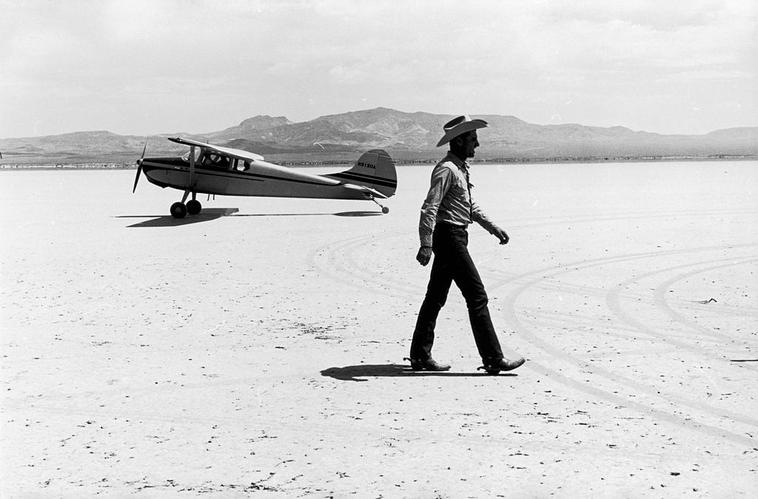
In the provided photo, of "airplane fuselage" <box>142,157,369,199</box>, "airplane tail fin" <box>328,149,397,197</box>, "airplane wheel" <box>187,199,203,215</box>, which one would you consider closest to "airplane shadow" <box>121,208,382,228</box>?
"airplane wheel" <box>187,199,203,215</box>

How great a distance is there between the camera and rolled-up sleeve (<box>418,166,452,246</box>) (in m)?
6.74

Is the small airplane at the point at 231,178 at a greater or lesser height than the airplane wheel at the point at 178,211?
greater

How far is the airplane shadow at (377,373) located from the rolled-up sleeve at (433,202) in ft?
4.06

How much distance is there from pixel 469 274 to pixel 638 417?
6.16ft

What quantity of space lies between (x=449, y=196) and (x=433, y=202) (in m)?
0.24

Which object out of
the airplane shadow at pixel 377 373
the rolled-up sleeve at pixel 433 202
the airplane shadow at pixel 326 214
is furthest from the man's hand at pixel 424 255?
the airplane shadow at pixel 326 214

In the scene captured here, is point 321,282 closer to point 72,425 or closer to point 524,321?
point 524,321

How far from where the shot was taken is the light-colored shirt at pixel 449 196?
6.84 m

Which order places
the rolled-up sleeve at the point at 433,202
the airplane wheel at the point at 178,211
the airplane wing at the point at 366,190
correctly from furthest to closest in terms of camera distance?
1. the airplane wing at the point at 366,190
2. the airplane wheel at the point at 178,211
3. the rolled-up sleeve at the point at 433,202

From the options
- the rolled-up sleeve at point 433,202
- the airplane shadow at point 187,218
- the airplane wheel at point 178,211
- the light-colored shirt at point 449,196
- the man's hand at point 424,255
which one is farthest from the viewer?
the airplane wheel at point 178,211

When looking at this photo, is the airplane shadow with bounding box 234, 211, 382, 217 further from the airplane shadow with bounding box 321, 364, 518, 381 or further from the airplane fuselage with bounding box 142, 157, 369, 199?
the airplane shadow with bounding box 321, 364, 518, 381

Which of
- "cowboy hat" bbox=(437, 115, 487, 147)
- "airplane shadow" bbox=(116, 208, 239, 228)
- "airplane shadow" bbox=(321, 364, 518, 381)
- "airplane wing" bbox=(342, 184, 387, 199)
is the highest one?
"cowboy hat" bbox=(437, 115, 487, 147)

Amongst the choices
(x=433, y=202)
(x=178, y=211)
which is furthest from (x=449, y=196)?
(x=178, y=211)

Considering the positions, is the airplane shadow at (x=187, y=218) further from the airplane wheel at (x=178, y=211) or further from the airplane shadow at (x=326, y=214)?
the airplane shadow at (x=326, y=214)
